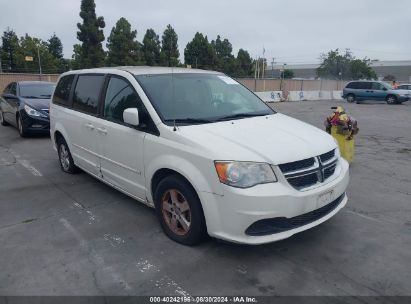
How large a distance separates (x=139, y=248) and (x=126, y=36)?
33543 millimetres

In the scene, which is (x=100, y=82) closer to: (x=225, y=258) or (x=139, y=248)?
(x=139, y=248)

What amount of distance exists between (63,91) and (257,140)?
398 centimetres

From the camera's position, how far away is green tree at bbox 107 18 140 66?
1335 inches

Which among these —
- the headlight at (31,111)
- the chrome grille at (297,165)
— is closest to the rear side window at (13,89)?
the headlight at (31,111)

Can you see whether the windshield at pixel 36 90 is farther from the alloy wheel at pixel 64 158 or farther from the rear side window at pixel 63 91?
the alloy wheel at pixel 64 158

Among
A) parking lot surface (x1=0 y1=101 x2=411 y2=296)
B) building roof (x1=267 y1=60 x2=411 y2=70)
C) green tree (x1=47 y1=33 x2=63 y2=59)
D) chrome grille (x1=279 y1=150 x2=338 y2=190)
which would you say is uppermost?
green tree (x1=47 y1=33 x2=63 y2=59)

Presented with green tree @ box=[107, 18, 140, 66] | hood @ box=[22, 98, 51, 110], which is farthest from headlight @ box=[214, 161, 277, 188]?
green tree @ box=[107, 18, 140, 66]

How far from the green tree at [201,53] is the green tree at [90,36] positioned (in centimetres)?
1003

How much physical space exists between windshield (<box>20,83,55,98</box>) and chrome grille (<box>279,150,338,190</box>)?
Answer: 871cm

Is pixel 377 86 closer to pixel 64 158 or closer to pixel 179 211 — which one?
pixel 64 158

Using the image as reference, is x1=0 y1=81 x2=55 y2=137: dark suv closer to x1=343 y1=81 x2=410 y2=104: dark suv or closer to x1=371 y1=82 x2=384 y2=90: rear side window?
x1=343 y1=81 x2=410 y2=104: dark suv

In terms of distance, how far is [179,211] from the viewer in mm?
3553

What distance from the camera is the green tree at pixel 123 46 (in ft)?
111

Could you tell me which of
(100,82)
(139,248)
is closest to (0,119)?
(100,82)
